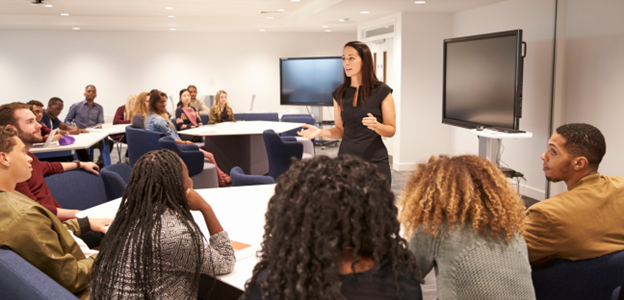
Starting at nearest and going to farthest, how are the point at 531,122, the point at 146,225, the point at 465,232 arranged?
the point at 465,232 → the point at 146,225 → the point at 531,122

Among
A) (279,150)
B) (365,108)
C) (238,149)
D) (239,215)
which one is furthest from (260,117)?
(239,215)

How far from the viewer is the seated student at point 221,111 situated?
7332 mm

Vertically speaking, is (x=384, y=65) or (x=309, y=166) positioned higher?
(x=384, y=65)

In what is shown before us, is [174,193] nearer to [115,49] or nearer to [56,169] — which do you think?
[56,169]

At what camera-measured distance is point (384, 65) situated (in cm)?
832

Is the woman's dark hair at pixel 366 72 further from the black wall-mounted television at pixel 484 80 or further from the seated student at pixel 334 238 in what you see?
the black wall-mounted television at pixel 484 80

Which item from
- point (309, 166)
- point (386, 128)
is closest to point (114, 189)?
point (386, 128)

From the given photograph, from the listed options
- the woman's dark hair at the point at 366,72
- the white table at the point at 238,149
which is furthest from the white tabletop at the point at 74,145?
the woman's dark hair at the point at 366,72

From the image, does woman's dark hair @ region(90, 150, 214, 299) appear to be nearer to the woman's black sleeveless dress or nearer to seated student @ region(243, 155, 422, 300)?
seated student @ region(243, 155, 422, 300)

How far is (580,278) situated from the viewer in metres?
1.64

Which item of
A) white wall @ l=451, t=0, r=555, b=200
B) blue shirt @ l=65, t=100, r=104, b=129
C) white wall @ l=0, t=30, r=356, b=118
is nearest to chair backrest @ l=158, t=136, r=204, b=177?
white wall @ l=451, t=0, r=555, b=200

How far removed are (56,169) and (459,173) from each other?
98.1 inches

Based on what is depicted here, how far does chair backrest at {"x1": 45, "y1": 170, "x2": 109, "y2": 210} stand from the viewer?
8.55 feet

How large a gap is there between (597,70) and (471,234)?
404 cm
